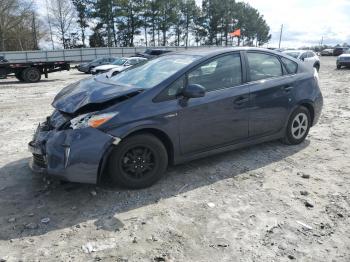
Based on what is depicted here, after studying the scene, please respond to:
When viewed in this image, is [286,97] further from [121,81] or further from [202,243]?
[202,243]

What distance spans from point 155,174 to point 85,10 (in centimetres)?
5427

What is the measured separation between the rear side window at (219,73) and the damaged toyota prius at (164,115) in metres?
0.01

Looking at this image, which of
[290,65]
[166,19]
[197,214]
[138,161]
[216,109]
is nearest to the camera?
[197,214]

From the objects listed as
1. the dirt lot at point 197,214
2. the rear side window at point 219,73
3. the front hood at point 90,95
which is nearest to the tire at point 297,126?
the dirt lot at point 197,214

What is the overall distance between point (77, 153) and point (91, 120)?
0.38 metres

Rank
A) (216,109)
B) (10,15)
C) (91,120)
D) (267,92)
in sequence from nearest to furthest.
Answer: (91,120), (216,109), (267,92), (10,15)

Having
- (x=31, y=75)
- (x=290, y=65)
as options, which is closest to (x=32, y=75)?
(x=31, y=75)

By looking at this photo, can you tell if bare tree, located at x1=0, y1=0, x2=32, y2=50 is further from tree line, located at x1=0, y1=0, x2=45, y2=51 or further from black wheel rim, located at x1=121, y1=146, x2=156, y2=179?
black wheel rim, located at x1=121, y1=146, x2=156, y2=179

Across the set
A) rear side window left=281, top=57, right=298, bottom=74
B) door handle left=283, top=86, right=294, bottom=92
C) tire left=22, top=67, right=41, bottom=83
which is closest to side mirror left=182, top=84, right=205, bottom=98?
door handle left=283, top=86, right=294, bottom=92

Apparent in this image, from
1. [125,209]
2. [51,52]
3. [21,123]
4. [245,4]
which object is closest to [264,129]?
[125,209]

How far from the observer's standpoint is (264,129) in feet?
17.4

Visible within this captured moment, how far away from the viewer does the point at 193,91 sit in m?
4.25

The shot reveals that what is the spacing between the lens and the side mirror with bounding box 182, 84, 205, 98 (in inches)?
167

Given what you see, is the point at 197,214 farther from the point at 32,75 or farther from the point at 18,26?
the point at 18,26
